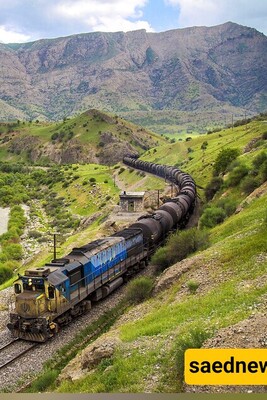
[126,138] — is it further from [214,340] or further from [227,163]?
[214,340]

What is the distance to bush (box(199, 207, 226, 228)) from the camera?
3934 centimetres

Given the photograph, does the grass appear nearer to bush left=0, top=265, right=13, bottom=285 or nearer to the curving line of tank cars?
the curving line of tank cars

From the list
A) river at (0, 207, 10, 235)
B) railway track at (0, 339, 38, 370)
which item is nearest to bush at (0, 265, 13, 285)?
railway track at (0, 339, 38, 370)

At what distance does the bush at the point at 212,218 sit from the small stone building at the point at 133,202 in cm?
1906

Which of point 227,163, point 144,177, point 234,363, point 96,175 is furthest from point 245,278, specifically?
point 96,175

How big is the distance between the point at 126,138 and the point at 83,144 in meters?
21.2

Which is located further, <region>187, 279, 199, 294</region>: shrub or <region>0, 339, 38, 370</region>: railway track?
<region>187, 279, 199, 294</region>: shrub

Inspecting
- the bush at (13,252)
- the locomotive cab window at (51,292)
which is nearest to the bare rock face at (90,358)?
the locomotive cab window at (51,292)

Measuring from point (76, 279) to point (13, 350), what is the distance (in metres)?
5.40

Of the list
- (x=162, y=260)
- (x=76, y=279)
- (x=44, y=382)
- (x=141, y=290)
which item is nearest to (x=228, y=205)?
(x=162, y=260)

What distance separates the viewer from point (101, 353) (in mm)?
16734

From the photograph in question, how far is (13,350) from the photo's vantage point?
22188 mm

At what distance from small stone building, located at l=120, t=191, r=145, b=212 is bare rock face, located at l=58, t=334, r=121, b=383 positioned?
1613 inches

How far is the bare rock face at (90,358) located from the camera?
16.5 meters
